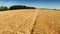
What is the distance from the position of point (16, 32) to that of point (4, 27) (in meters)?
1.18

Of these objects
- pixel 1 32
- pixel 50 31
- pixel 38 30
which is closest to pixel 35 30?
pixel 38 30

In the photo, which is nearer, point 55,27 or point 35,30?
point 35,30

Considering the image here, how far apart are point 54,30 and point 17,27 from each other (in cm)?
189

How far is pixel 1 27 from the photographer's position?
953 cm

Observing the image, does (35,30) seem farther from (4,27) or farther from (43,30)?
(4,27)

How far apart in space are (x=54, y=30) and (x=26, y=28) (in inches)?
55.2

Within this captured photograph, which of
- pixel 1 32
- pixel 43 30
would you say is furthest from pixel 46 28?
pixel 1 32

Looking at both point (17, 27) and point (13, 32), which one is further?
point (17, 27)

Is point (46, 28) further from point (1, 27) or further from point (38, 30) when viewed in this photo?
point (1, 27)

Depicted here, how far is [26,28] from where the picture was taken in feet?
30.5

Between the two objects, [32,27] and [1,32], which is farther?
[32,27]

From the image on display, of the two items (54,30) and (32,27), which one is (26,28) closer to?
(32,27)

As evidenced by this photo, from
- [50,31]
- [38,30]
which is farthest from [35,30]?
[50,31]

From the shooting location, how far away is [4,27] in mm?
9531
